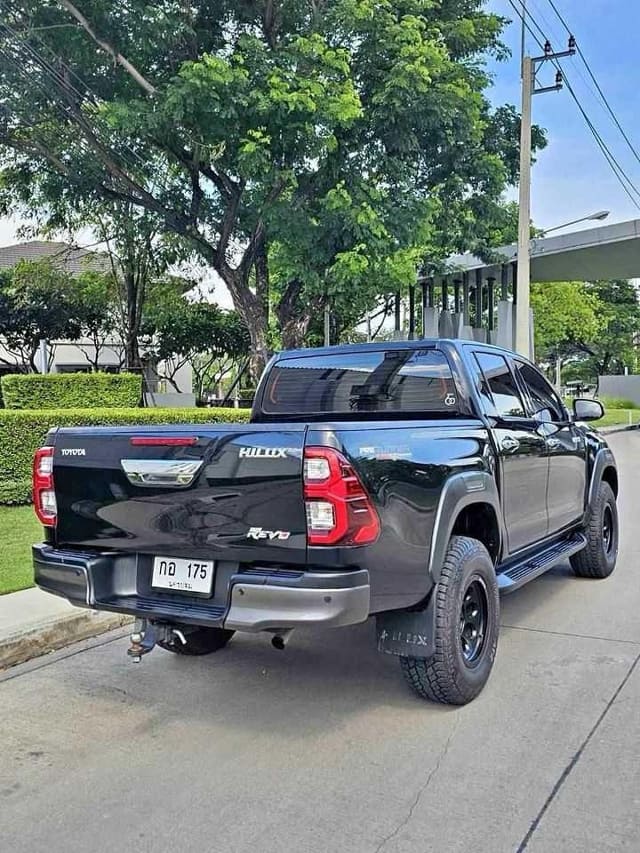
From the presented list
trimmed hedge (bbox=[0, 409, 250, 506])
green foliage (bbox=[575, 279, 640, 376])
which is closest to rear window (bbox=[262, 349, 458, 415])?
trimmed hedge (bbox=[0, 409, 250, 506])

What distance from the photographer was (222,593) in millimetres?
3723

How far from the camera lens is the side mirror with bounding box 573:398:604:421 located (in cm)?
670

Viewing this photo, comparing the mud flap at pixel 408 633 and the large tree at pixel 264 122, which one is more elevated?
the large tree at pixel 264 122

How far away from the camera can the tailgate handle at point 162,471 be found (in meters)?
3.77

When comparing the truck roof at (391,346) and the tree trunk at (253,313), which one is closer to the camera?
the truck roof at (391,346)

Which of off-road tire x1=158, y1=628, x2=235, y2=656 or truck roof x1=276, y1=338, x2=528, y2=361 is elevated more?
truck roof x1=276, y1=338, x2=528, y2=361

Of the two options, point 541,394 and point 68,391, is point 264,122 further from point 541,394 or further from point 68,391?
point 541,394

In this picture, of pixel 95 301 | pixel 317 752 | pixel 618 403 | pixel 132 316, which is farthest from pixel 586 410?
pixel 618 403

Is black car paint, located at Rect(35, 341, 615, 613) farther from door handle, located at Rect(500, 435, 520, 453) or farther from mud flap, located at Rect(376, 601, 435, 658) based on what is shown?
door handle, located at Rect(500, 435, 520, 453)

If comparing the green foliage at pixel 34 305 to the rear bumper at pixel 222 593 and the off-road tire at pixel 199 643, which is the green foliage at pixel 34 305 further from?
the rear bumper at pixel 222 593

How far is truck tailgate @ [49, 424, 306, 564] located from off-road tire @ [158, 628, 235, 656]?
1160mm

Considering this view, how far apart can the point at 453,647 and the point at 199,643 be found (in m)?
1.80

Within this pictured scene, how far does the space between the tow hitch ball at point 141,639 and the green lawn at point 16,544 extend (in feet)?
7.87

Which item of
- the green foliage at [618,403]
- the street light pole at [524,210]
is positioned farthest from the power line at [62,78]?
the green foliage at [618,403]
